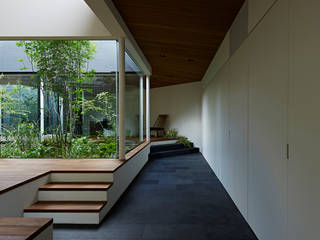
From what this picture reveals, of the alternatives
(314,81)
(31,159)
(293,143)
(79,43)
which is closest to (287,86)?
(314,81)

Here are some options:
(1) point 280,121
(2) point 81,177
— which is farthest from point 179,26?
(2) point 81,177

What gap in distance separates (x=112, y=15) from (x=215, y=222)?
10.2 feet

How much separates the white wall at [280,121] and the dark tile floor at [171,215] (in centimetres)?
30

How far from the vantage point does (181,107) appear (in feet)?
30.1

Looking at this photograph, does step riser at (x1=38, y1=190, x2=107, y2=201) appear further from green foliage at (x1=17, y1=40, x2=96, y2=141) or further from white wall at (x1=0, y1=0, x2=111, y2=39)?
white wall at (x1=0, y1=0, x2=111, y2=39)

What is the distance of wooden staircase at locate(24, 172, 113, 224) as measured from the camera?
2.63 m

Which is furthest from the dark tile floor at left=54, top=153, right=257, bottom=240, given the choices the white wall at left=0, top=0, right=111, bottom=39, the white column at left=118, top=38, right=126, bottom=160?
the white wall at left=0, top=0, right=111, bottom=39

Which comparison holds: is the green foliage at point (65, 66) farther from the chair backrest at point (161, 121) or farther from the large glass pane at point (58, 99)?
the chair backrest at point (161, 121)

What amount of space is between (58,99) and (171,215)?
10.2ft

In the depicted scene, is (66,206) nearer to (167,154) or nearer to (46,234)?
(46,234)

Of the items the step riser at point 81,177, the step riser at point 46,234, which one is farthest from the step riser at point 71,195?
the step riser at point 46,234

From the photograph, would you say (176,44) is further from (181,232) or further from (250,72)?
(181,232)

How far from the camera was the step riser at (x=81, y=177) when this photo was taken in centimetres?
309

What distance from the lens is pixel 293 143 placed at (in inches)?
61.7
